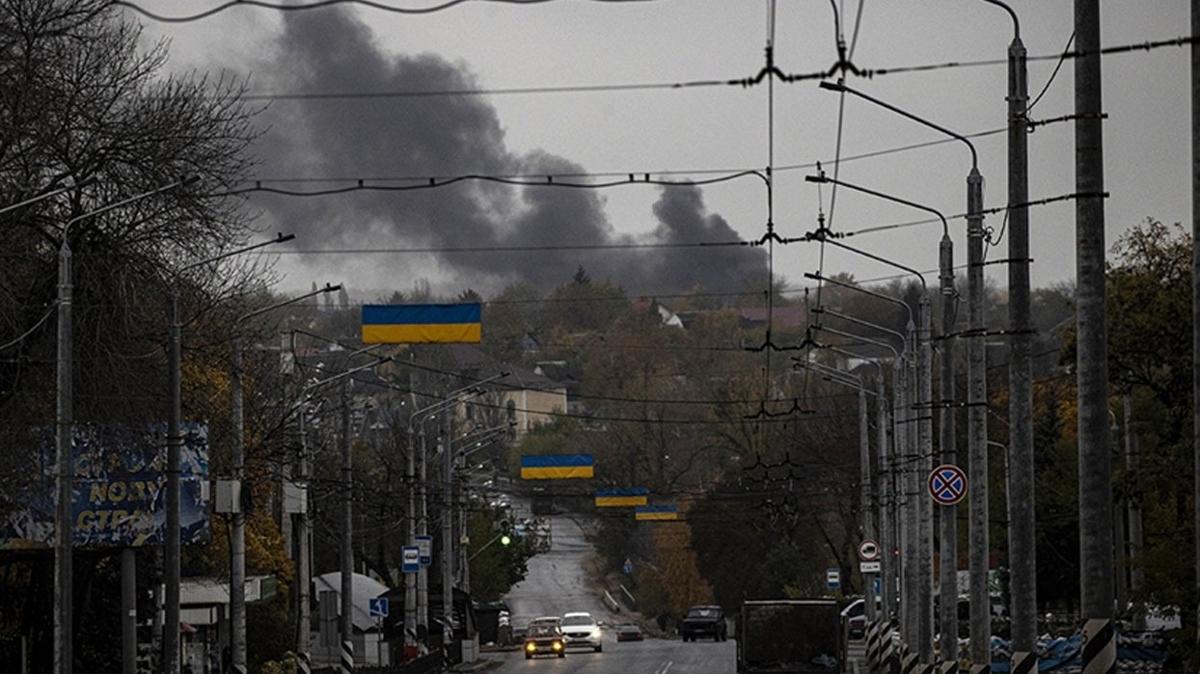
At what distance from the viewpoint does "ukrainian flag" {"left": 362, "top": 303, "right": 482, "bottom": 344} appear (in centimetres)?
5453

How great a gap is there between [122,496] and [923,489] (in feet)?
50.8

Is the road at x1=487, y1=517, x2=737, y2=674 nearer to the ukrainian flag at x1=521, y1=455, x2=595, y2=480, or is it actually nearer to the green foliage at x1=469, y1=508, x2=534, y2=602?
the green foliage at x1=469, y1=508, x2=534, y2=602

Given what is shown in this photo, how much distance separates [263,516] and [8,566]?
13.3m

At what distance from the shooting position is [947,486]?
118ft

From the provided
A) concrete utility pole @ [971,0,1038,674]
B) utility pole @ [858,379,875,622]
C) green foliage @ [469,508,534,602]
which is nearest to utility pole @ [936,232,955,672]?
concrete utility pole @ [971,0,1038,674]

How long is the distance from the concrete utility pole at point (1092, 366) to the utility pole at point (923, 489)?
1906 centimetres

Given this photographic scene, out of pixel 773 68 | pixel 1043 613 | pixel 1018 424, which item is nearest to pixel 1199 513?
pixel 773 68

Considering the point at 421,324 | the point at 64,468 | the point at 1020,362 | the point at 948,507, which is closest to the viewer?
the point at 1020,362

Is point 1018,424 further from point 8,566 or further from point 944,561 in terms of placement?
point 8,566

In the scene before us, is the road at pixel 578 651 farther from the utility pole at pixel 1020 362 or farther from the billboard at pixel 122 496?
the utility pole at pixel 1020 362

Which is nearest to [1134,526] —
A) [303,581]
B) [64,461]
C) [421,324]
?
[421,324]

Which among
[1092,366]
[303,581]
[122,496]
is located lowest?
[303,581]

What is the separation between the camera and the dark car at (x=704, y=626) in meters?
93.5

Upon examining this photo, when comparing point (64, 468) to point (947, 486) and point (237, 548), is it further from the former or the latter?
point (947, 486)
